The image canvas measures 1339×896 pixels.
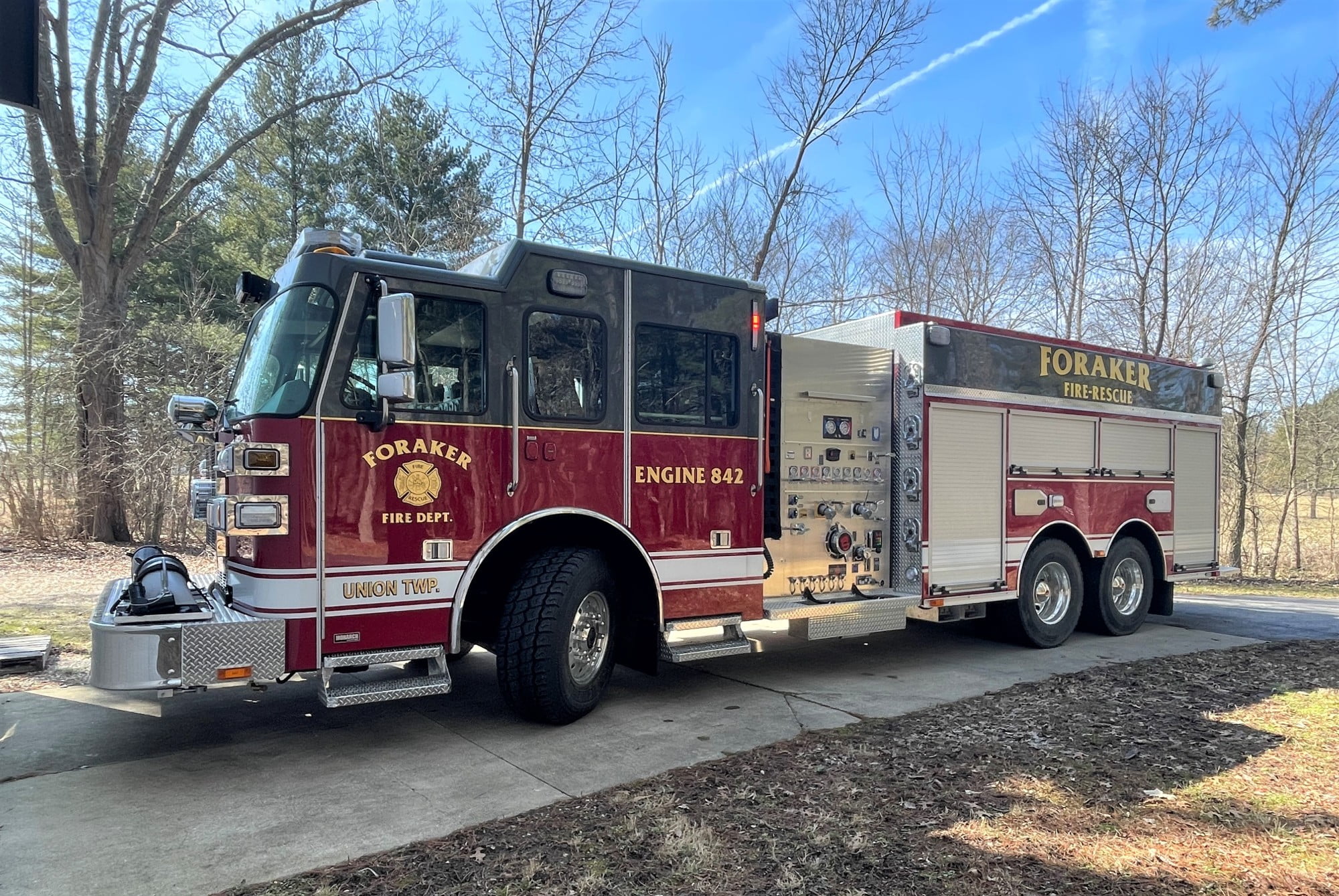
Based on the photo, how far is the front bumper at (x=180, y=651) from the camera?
3807 millimetres

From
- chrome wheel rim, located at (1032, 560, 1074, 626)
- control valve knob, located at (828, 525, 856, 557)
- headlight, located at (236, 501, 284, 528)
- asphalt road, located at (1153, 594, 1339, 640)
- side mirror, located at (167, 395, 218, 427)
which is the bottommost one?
asphalt road, located at (1153, 594, 1339, 640)

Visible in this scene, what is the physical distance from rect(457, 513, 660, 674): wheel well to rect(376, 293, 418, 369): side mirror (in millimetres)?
1225

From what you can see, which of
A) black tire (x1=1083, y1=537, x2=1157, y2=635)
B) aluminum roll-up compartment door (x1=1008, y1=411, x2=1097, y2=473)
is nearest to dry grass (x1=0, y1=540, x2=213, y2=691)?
aluminum roll-up compartment door (x1=1008, y1=411, x2=1097, y2=473)

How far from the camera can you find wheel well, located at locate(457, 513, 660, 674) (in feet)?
16.5

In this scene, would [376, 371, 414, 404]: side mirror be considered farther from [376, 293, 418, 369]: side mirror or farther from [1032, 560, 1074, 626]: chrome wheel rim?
[1032, 560, 1074, 626]: chrome wheel rim

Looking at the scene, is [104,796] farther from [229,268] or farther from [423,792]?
[229,268]

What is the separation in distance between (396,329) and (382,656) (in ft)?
5.68

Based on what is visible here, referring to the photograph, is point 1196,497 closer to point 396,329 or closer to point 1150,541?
point 1150,541

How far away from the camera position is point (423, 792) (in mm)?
3994

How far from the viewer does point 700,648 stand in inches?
215

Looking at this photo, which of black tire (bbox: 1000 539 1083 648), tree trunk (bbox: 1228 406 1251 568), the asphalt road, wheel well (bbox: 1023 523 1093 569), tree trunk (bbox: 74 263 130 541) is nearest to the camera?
black tire (bbox: 1000 539 1083 648)

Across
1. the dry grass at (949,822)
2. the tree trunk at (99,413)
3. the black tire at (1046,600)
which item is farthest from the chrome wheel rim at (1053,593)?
the tree trunk at (99,413)

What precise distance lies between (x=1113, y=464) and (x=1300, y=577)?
10.9 meters

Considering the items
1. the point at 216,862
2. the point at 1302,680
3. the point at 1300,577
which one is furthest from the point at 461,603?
the point at 1300,577
